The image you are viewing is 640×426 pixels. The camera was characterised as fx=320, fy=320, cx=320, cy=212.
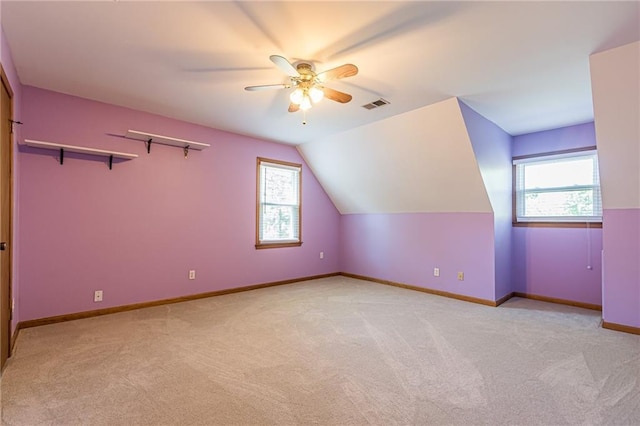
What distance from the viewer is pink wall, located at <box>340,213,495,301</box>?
4.58 metres

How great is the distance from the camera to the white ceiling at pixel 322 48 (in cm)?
216

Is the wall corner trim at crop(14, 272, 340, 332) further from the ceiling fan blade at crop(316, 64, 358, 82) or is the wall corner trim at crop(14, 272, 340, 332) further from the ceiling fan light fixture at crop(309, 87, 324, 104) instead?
the ceiling fan blade at crop(316, 64, 358, 82)

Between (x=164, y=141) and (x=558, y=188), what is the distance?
217 inches

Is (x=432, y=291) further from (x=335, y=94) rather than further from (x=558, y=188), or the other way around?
(x=335, y=94)

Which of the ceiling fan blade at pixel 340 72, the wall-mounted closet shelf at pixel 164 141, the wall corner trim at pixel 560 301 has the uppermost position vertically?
the ceiling fan blade at pixel 340 72

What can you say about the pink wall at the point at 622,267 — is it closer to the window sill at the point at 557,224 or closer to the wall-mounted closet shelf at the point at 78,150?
the window sill at the point at 557,224

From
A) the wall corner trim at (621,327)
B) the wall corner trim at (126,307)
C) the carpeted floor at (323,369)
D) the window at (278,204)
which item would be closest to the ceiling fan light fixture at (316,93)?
the carpeted floor at (323,369)

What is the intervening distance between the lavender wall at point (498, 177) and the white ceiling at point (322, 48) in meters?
0.36

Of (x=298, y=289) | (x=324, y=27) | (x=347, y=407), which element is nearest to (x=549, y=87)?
(x=324, y=27)

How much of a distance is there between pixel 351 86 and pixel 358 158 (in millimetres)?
1955

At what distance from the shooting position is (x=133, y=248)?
4074 mm

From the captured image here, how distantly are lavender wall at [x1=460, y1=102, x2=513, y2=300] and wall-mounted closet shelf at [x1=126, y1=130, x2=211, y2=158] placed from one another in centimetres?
354

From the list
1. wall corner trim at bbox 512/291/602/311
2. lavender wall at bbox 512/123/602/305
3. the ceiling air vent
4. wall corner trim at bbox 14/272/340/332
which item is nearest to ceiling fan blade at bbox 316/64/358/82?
the ceiling air vent

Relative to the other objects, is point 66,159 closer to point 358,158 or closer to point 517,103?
point 358,158
